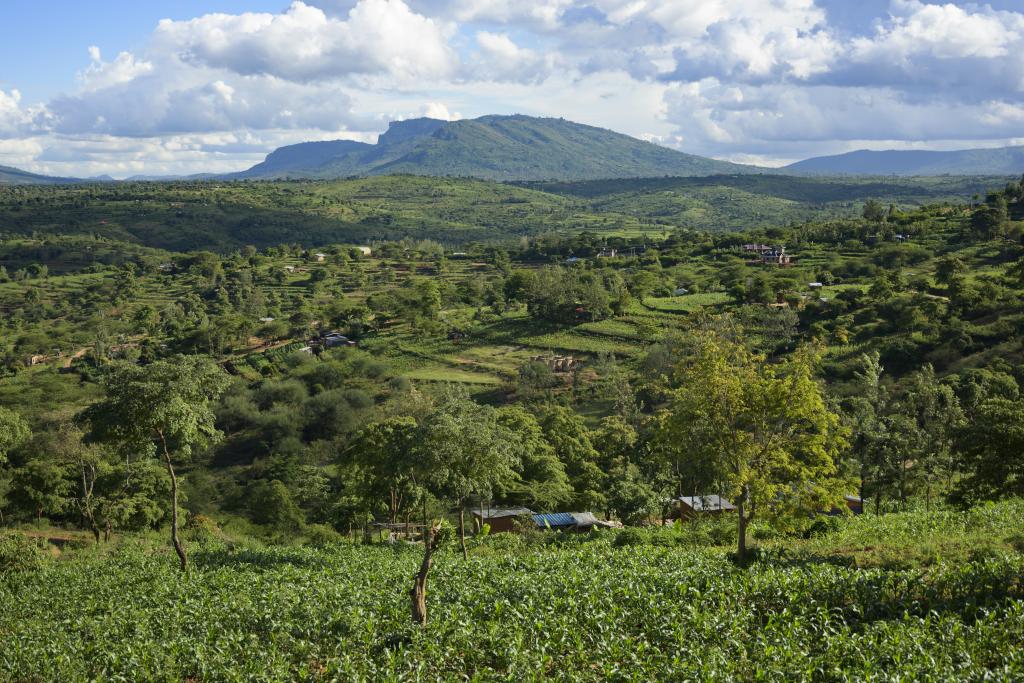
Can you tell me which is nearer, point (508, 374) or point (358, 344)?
point (508, 374)

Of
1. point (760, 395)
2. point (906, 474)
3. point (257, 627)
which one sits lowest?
point (906, 474)

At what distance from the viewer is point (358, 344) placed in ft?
289

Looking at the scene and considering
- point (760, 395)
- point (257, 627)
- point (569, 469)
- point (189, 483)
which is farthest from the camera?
point (189, 483)

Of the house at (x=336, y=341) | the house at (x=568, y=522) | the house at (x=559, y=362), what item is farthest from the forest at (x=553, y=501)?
the house at (x=336, y=341)

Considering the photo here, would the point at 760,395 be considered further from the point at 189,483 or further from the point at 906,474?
the point at 189,483

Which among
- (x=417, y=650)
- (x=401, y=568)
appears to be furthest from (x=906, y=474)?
(x=417, y=650)

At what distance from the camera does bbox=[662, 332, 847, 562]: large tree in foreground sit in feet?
57.1

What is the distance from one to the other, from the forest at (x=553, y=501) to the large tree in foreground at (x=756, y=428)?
77mm

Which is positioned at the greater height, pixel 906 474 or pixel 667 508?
pixel 906 474

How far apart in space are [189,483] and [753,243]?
99.5m

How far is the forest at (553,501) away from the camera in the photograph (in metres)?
12.9

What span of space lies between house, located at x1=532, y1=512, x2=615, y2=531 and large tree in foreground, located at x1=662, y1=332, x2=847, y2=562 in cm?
1322

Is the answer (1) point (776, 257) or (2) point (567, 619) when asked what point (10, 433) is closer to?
(2) point (567, 619)

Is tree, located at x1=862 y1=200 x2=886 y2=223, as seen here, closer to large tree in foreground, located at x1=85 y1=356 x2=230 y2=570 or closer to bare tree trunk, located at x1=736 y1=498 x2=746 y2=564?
bare tree trunk, located at x1=736 y1=498 x2=746 y2=564
